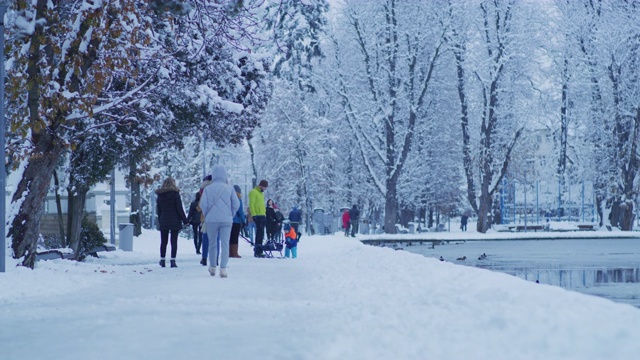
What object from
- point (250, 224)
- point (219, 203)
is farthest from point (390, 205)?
point (219, 203)

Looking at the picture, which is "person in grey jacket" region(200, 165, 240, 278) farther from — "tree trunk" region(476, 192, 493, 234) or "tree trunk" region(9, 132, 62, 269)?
"tree trunk" region(476, 192, 493, 234)

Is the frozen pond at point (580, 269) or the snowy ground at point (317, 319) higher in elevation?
the snowy ground at point (317, 319)

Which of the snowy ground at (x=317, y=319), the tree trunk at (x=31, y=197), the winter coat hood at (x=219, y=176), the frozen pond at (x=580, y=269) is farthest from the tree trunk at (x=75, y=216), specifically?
the frozen pond at (x=580, y=269)

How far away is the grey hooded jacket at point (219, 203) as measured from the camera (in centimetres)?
1648

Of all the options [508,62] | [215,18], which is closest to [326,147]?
[508,62]

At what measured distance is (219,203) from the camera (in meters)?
16.5

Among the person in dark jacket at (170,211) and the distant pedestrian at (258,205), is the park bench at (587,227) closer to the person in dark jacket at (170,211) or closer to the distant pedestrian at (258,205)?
the distant pedestrian at (258,205)

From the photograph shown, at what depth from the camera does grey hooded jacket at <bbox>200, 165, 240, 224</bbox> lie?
16484mm

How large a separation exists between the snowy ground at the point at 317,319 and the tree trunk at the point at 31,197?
6.38ft

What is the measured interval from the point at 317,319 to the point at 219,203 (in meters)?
6.99

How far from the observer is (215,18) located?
17.0m

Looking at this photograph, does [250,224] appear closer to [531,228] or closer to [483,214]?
[483,214]

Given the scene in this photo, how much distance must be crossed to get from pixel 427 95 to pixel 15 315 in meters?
48.6

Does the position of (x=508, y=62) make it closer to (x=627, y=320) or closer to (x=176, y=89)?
(x=176, y=89)
